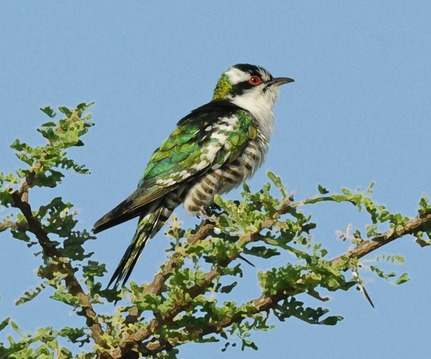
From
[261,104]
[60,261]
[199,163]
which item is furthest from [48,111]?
[261,104]

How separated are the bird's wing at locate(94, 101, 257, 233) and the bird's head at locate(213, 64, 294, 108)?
3.04ft

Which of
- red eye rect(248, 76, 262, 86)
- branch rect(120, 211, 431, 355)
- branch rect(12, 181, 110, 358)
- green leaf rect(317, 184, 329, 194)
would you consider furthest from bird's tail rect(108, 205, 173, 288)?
red eye rect(248, 76, 262, 86)

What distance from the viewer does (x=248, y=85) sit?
10.1 m

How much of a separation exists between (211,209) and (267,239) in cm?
449

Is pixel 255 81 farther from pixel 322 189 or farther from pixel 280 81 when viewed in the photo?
pixel 322 189

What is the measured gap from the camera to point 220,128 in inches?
334

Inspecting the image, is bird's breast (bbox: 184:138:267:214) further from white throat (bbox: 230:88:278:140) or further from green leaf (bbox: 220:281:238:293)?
green leaf (bbox: 220:281:238:293)

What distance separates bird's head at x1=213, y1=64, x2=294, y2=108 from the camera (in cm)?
992

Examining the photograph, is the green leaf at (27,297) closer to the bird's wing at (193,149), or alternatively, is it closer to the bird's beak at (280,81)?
the bird's wing at (193,149)

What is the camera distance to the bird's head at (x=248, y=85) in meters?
9.92

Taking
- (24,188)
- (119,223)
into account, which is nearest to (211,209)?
(119,223)

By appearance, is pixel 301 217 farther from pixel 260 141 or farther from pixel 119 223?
Result: pixel 260 141

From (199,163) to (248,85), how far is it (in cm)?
225

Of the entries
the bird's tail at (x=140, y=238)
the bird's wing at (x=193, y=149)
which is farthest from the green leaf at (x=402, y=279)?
the bird's wing at (x=193, y=149)
